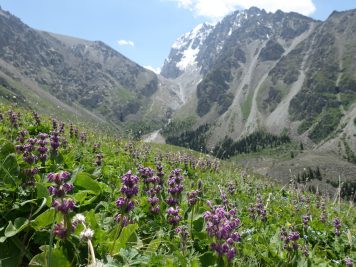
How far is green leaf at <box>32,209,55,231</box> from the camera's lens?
3.62 meters

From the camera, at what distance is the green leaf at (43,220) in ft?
11.9

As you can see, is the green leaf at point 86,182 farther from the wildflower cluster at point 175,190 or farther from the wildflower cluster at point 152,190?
the wildflower cluster at point 175,190

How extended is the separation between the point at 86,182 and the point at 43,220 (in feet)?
4.89

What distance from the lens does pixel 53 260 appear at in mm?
3209

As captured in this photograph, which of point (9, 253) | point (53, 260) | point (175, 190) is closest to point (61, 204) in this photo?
point (53, 260)

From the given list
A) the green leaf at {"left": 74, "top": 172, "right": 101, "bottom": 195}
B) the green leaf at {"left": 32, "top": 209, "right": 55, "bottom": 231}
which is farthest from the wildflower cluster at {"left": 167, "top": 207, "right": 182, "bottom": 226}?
the green leaf at {"left": 32, "top": 209, "right": 55, "bottom": 231}

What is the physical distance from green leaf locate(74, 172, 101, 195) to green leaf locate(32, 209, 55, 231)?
140 cm

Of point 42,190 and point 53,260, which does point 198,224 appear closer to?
point 42,190

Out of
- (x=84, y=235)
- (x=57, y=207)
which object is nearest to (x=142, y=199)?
(x=57, y=207)

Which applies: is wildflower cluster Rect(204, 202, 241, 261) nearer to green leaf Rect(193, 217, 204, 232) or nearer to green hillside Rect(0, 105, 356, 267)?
green hillside Rect(0, 105, 356, 267)

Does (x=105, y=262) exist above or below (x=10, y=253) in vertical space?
above

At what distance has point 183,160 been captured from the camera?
13.7 meters

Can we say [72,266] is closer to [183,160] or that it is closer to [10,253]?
[10,253]

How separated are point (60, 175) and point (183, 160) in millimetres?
10763
